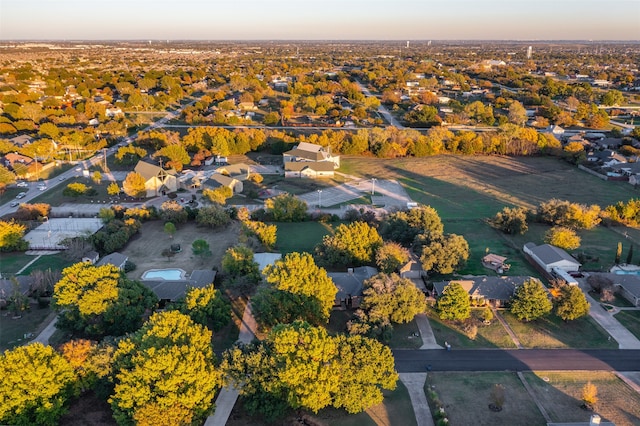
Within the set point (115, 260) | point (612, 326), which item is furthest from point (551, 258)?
point (115, 260)

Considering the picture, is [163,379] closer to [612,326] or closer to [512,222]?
[612,326]

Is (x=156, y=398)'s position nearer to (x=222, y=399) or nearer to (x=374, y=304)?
(x=222, y=399)

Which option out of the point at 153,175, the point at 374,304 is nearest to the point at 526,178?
the point at 374,304

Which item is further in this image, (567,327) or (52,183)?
(52,183)

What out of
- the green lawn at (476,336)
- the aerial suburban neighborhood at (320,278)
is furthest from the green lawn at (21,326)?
the green lawn at (476,336)

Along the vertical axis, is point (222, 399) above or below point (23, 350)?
below

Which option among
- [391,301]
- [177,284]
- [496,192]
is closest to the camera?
[391,301]
